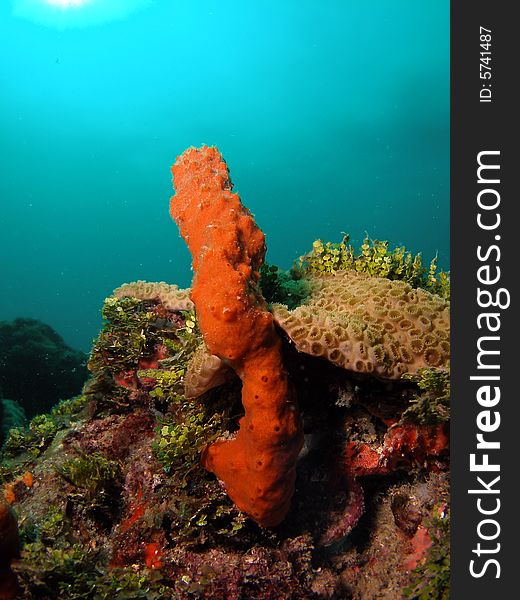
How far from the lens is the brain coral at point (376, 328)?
323 cm

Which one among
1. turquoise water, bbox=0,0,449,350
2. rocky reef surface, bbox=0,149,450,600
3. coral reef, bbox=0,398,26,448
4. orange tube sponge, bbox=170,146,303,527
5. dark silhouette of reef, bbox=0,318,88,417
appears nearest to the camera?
orange tube sponge, bbox=170,146,303,527

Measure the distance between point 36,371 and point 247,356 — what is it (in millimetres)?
13762

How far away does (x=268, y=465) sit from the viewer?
318 cm

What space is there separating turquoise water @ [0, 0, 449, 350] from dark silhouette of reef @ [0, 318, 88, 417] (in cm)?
6318

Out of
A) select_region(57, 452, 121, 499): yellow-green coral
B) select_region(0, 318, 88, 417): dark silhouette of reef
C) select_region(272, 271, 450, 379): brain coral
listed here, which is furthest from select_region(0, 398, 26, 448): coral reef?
select_region(272, 271, 450, 379): brain coral

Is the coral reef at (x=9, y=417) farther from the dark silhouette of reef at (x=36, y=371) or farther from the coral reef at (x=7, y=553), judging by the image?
the coral reef at (x=7, y=553)

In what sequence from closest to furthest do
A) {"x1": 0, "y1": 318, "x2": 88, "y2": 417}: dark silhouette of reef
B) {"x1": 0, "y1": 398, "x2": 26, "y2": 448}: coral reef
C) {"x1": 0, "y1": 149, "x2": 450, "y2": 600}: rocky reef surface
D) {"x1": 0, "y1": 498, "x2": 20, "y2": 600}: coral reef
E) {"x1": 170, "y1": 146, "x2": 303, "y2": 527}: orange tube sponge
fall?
{"x1": 0, "y1": 498, "x2": 20, "y2": 600}: coral reef → {"x1": 170, "y1": 146, "x2": 303, "y2": 527}: orange tube sponge → {"x1": 0, "y1": 149, "x2": 450, "y2": 600}: rocky reef surface → {"x1": 0, "y1": 398, "x2": 26, "y2": 448}: coral reef → {"x1": 0, "y1": 318, "x2": 88, "y2": 417}: dark silhouette of reef

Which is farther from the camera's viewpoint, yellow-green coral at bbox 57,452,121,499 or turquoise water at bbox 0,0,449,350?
turquoise water at bbox 0,0,449,350

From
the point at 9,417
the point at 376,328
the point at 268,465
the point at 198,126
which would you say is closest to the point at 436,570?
the point at 268,465

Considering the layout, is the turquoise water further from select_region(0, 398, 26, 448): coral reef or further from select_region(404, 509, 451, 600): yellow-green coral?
select_region(404, 509, 451, 600): yellow-green coral

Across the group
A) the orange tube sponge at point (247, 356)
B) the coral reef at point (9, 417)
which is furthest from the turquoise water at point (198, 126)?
the orange tube sponge at point (247, 356)

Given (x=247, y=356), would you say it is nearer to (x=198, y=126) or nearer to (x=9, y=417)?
(x=9, y=417)

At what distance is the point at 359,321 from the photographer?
3609 millimetres

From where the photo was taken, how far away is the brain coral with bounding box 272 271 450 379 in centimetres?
323
